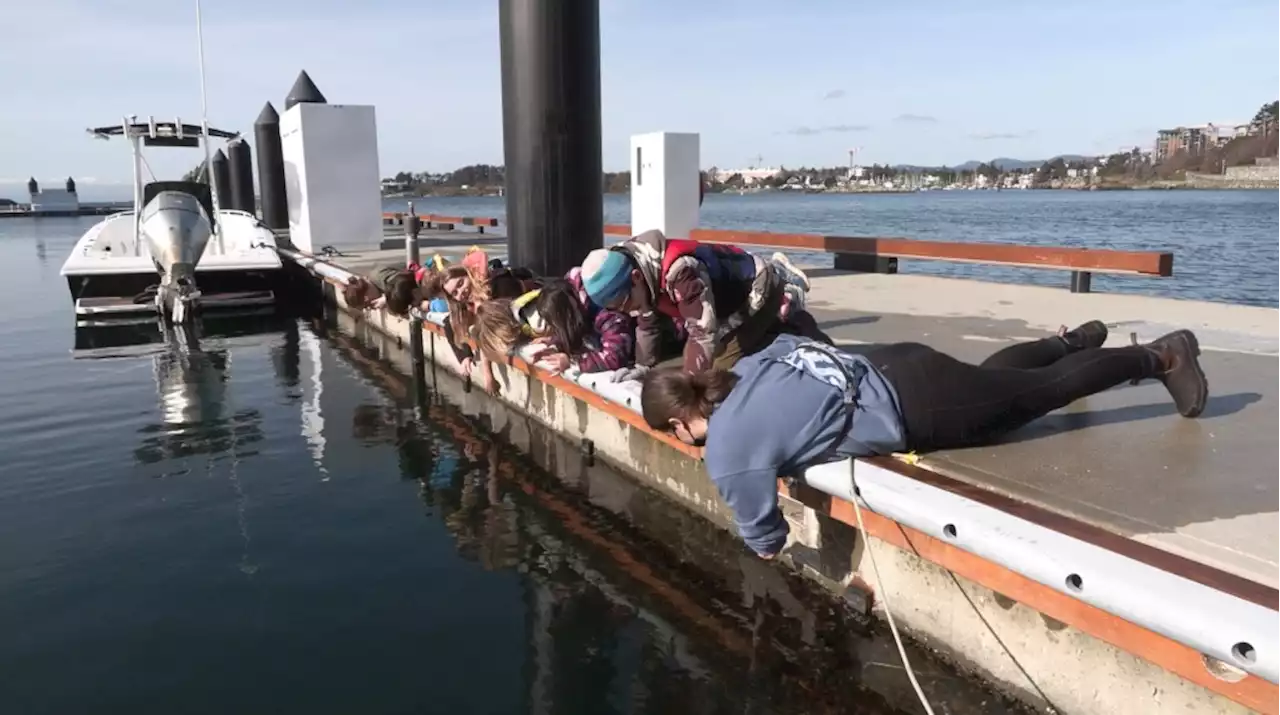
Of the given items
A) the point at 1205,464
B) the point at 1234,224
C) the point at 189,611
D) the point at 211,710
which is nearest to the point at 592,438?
the point at 189,611

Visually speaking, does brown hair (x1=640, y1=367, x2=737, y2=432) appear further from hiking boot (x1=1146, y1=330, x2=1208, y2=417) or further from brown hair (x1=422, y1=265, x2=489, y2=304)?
brown hair (x1=422, y1=265, x2=489, y2=304)

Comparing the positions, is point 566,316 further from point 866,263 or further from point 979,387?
point 866,263

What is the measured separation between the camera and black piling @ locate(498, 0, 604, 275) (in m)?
8.12

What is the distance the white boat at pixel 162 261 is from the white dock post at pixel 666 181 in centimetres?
801

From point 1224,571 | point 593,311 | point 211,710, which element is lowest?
point 211,710

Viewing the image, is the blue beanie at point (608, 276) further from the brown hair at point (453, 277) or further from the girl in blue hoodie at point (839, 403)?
A: the brown hair at point (453, 277)

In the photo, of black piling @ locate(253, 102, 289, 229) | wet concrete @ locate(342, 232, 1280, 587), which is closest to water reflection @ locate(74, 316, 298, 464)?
wet concrete @ locate(342, 232, 1280, 587)

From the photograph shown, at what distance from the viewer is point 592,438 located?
23.1 feet

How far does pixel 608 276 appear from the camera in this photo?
5.13m

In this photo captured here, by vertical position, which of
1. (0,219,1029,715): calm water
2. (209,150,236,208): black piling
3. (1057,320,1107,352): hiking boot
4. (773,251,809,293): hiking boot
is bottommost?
(0,219,1029,715): calm water

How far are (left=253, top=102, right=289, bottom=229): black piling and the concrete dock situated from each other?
22682mm

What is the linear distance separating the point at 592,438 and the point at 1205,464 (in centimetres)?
431

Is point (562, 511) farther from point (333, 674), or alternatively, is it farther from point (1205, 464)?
point (1205, 464)

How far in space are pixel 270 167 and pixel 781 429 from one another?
1005 inches
